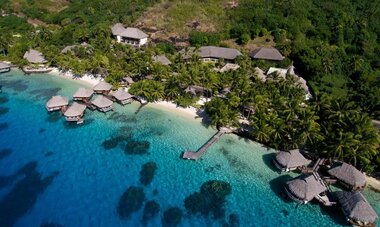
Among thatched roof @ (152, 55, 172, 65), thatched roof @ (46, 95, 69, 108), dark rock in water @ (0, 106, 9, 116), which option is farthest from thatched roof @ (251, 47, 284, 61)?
dark rock in water @ (0, 106, 9, 116)

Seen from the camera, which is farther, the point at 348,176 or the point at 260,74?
the point at 260,74

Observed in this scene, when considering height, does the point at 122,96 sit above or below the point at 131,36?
below

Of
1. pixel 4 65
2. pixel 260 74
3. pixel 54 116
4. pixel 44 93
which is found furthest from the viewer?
pixel 4 65

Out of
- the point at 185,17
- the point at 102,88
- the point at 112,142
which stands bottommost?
the point at 112,142

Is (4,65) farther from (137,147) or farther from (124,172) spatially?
(124,172)

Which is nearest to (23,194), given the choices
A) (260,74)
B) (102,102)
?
(102,102)

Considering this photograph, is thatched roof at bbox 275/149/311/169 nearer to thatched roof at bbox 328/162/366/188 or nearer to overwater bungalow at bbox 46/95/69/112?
thatched roof at bbox 328/162/366/188

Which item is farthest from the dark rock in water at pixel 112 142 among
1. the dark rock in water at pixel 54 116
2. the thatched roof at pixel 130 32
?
the thatched roof at pixel 130 32
